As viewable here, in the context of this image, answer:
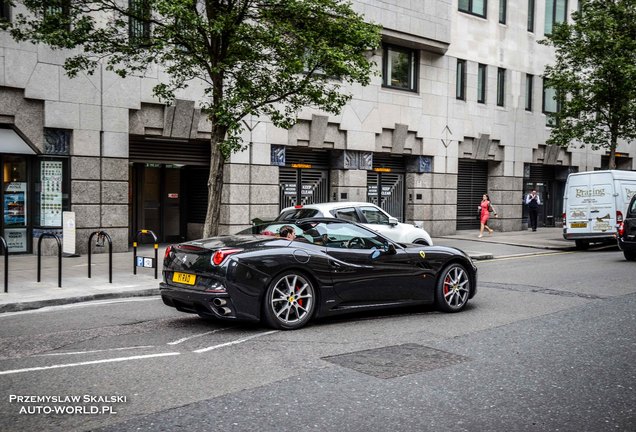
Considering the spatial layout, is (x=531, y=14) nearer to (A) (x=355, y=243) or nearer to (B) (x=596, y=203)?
(B) (x=596, y=203)

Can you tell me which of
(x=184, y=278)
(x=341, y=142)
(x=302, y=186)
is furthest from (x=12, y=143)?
(x=341, y=142)

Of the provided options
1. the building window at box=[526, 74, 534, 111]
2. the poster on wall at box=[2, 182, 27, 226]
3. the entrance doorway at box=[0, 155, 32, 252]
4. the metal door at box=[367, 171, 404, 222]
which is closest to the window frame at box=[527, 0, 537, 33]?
the building window at box=[526, 74, 534, 111]

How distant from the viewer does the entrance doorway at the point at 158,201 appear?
19578 millimetres

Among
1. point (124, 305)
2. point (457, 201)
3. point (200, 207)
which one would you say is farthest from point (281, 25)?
point (457, 201)

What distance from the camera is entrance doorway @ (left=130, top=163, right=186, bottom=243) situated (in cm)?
1958

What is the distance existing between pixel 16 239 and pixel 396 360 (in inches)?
507

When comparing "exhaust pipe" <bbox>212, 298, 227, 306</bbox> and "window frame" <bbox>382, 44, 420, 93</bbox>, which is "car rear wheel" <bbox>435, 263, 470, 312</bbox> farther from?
"window frame" <bbox>382, 44, 420, 93</bbox>

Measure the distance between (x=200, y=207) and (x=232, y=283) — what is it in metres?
13.6

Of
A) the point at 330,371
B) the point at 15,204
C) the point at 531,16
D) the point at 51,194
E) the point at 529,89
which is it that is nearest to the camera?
the point at 330,371

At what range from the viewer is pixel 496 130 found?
92.2 ft

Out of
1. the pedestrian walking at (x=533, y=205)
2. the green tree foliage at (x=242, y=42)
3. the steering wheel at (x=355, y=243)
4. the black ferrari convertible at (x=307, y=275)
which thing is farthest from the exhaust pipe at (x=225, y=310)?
the pedestrian walking at (x=533, y=205)

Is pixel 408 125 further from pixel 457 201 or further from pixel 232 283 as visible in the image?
pixel 232 283

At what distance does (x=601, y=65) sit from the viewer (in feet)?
82.1

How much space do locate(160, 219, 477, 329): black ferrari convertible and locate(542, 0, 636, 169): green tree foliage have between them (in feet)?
59.1
